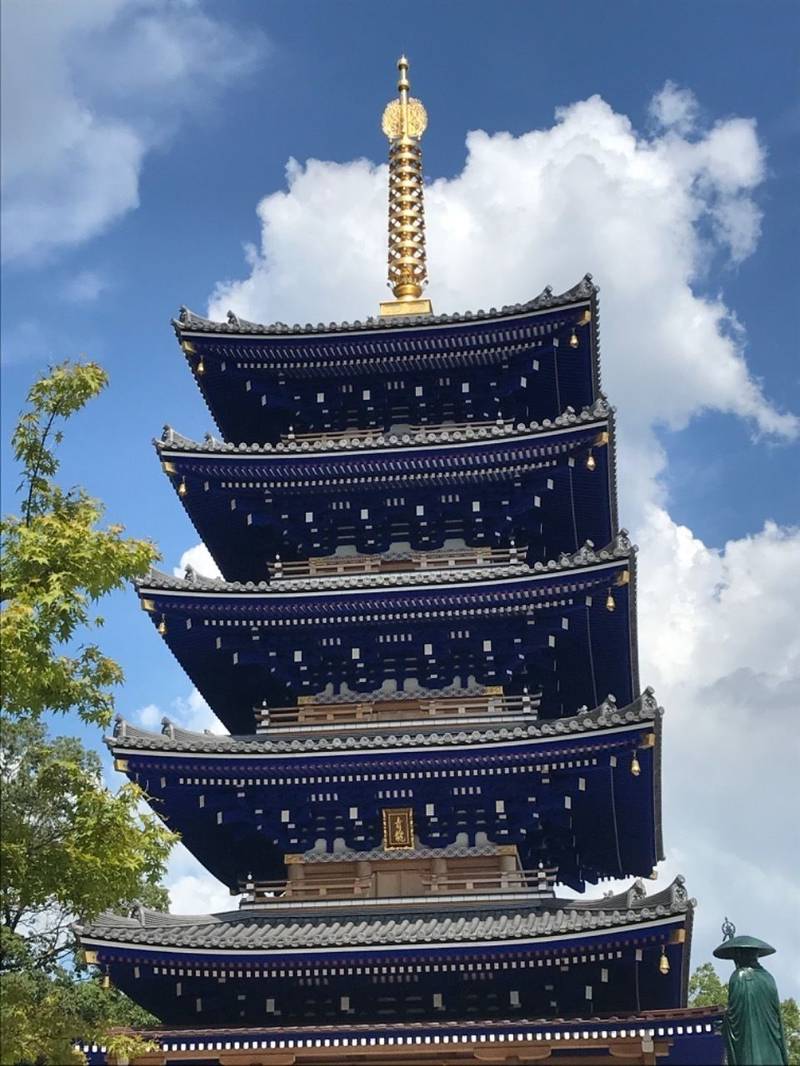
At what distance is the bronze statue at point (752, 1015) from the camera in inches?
842

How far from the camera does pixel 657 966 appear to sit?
24.1 metres

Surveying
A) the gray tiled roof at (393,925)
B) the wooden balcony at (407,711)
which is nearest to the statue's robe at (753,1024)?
the gray tiled roof at (393,925)

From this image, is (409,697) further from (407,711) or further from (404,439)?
(404,439)

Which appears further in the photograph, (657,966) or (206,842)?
(206,842)

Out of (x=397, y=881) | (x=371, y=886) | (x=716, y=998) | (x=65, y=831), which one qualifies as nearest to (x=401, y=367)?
(x=397, y=881)

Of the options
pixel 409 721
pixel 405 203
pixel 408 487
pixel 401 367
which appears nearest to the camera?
pixel 409 721

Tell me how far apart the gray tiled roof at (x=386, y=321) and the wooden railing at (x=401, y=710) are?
9089mm

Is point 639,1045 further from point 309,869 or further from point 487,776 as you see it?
point 309,869

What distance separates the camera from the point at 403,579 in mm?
28344

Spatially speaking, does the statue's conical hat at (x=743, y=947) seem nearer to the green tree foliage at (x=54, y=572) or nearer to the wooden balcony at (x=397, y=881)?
the wooden balcony at (x=397, y=881)

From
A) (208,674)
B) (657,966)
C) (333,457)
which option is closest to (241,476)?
(333,457)

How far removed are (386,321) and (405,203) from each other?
24.9 feet

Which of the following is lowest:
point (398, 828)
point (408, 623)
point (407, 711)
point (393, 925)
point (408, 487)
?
point (393, 925)

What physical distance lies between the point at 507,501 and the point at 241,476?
6.30m
